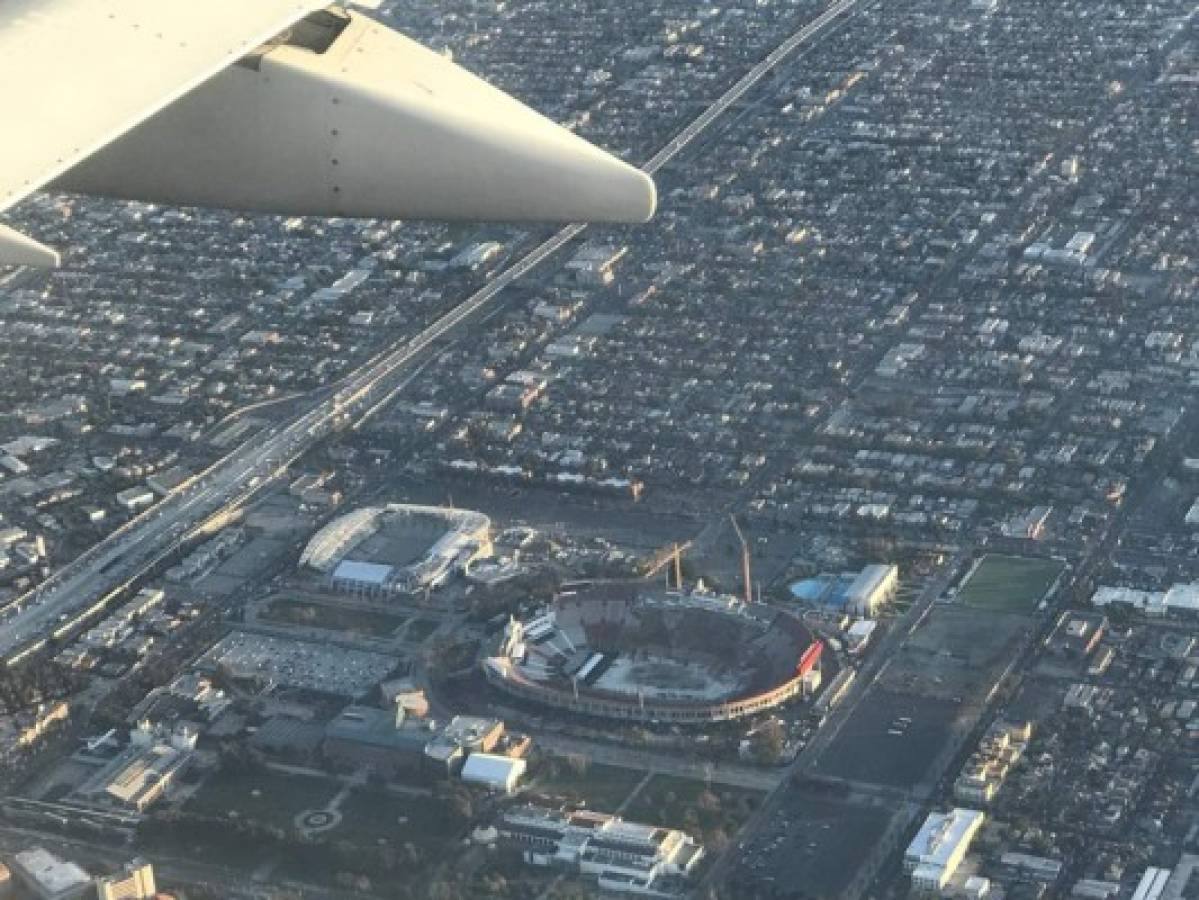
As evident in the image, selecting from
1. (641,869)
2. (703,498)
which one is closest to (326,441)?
(703,498)

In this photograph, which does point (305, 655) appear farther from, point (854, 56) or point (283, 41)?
point (854, 56)

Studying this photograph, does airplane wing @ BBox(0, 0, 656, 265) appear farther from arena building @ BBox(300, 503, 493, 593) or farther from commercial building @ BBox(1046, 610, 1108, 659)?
arena building @ BBox(300, 503, 493, 593)

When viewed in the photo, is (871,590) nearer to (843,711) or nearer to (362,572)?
(843,711)

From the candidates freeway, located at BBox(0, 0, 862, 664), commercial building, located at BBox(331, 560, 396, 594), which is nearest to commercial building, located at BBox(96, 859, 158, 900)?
freeway, located at BBox(0, 0, 862, 664)

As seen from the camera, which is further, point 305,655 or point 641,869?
point 305,655

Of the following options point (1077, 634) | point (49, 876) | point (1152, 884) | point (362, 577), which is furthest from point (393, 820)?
point (1077, 634)

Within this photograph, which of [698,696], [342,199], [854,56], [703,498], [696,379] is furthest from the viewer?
[854,56]

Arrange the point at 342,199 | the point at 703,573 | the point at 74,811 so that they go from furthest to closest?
the point at 703,573 → the point at 74,811 → the point at 342,199

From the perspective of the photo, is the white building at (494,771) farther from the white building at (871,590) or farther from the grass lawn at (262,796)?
the white building at (871,590)
